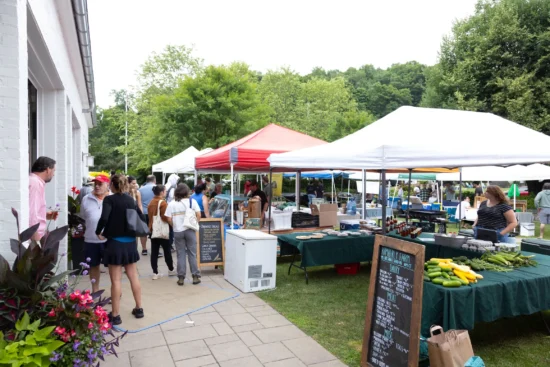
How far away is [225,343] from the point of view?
164 inches

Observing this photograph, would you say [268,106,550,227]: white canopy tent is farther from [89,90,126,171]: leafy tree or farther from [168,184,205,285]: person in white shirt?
Answer: [89,90,126,171]: leafy tree

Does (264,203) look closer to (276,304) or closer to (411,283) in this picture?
(276,304)

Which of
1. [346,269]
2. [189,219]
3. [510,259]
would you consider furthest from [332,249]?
[510,259]

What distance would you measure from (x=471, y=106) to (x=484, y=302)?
748 inches

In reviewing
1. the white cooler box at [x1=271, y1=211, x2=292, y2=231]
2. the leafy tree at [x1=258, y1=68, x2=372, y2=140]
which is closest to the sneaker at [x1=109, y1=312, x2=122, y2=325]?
the white cooler box at [x1=271, y1=211, x2=292, y2=231]

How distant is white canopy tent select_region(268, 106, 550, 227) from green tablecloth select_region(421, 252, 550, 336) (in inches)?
55.5

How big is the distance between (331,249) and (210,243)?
2.31 m

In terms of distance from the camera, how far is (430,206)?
50.9 feet

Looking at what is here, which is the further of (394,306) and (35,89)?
(35,89)

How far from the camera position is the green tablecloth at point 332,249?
21.4 feet

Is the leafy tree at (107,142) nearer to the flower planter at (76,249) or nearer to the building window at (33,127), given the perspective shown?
the flower planter at (76,249)

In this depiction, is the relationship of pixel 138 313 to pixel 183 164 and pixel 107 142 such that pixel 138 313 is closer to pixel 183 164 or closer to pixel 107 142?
pixel 183 164

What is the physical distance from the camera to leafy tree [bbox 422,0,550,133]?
1889 cm

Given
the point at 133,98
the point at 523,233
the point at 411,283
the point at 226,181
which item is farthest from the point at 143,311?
the point at 133,98
